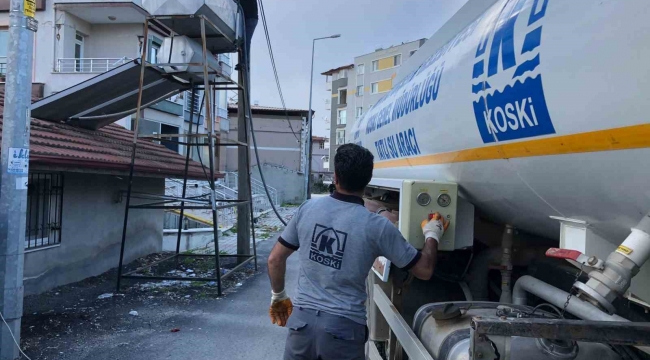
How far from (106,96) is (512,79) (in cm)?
709

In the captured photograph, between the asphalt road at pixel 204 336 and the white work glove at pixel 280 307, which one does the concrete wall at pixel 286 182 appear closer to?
the asphalt road at pixel 204 336

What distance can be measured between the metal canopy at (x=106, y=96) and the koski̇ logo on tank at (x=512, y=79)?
5.79 metres

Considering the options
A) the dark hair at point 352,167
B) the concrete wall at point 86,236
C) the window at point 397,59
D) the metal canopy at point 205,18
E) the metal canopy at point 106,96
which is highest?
the window at point 397,59

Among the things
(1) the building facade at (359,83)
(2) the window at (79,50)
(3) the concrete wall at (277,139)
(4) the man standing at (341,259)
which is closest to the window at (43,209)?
(4) the man standing at (341,259)

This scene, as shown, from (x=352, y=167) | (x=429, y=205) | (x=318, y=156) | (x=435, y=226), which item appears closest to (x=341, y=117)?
(x=318, y=156)

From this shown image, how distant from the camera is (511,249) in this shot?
309 cm

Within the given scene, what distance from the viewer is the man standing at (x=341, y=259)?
2.47 metres

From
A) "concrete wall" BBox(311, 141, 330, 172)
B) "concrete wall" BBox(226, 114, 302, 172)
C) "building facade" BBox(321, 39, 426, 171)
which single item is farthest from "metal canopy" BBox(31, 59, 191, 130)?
"concrete wall" BBox(311, 141, 330, 172)

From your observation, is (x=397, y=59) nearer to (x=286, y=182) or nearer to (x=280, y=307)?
(x=286, y=182)

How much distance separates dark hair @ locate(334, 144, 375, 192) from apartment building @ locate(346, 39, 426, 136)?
42.0 m

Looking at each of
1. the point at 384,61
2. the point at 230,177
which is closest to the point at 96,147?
the point at 230,177

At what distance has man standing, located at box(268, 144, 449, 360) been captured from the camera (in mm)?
2473

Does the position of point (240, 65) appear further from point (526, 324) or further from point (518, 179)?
point (526, 324)

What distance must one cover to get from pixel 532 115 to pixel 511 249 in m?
1.42
